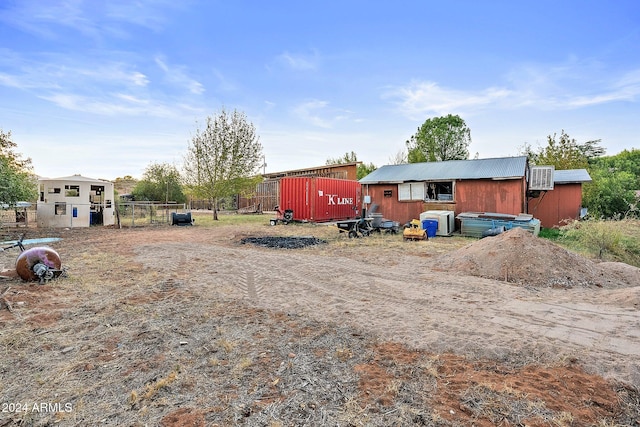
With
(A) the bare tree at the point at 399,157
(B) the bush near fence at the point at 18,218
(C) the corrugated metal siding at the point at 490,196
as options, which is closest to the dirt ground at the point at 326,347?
(C) the corrugated metal siding at the point at 490,196

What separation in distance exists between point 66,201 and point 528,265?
806 inches

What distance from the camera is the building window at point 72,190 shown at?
1579 cm

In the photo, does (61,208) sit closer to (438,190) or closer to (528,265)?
(438,190)

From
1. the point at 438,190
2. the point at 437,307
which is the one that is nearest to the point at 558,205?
the point at 438,190

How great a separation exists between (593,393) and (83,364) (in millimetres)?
4667

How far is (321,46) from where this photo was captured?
13.0m

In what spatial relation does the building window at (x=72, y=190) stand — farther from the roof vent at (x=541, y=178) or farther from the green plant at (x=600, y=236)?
the roof vent at (x=541, y=178)

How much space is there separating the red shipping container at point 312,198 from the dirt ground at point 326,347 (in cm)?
1160

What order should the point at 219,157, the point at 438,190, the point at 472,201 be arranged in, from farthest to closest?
the point at 219,157 → the point at 438,190 → the point at 472,201

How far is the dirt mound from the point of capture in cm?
614

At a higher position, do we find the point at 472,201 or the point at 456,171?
the point at 456,171

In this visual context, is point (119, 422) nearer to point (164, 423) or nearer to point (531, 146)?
point (164, 423)

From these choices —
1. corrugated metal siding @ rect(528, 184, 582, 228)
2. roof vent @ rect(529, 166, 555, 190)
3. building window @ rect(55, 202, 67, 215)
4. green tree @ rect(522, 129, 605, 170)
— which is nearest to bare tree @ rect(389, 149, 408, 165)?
green tree @ rect(522, 129, 605, 170)

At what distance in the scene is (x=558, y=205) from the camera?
615 inches
